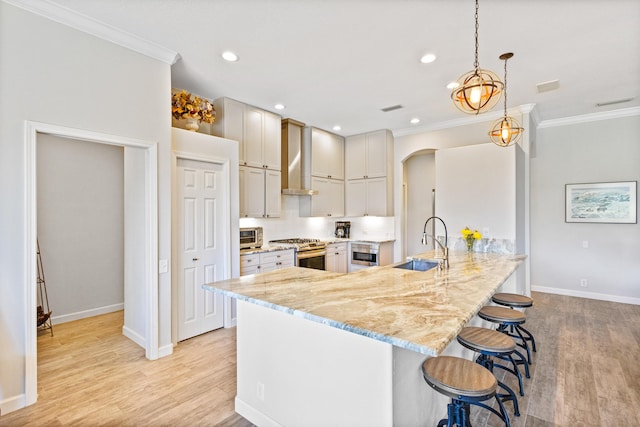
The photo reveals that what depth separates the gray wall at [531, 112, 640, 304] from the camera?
4.86 metres

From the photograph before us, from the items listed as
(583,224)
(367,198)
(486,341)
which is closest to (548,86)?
→ (583,224)

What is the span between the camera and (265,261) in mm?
4492

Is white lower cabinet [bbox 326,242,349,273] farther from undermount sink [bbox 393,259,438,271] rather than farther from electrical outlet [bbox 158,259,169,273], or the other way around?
electrical outlet [bbox 158,259,169,273]

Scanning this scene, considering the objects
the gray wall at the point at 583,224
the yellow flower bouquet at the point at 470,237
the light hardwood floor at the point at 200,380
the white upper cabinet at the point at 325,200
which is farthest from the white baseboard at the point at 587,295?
the white upper cabinet at the point at 325,200

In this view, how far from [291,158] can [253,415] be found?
400 centimetres

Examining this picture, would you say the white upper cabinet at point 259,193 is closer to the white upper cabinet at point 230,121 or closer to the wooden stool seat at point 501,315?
the white upper cabinet at point 230,121

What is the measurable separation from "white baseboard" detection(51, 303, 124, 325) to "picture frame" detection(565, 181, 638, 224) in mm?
7416

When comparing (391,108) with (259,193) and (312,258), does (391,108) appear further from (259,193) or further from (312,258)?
(312,258)

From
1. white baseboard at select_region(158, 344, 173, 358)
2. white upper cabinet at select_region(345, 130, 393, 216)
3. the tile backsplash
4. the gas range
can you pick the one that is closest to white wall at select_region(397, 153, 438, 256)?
the tile backsplash

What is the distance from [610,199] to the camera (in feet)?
16.4

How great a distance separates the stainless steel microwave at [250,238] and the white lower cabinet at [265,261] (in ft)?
0.58

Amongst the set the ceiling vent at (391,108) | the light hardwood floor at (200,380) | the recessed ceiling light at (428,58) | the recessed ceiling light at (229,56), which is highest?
the recessed ceiling light at (229,56)

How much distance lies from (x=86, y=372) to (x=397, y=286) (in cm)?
291

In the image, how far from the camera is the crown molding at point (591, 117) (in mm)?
4738
